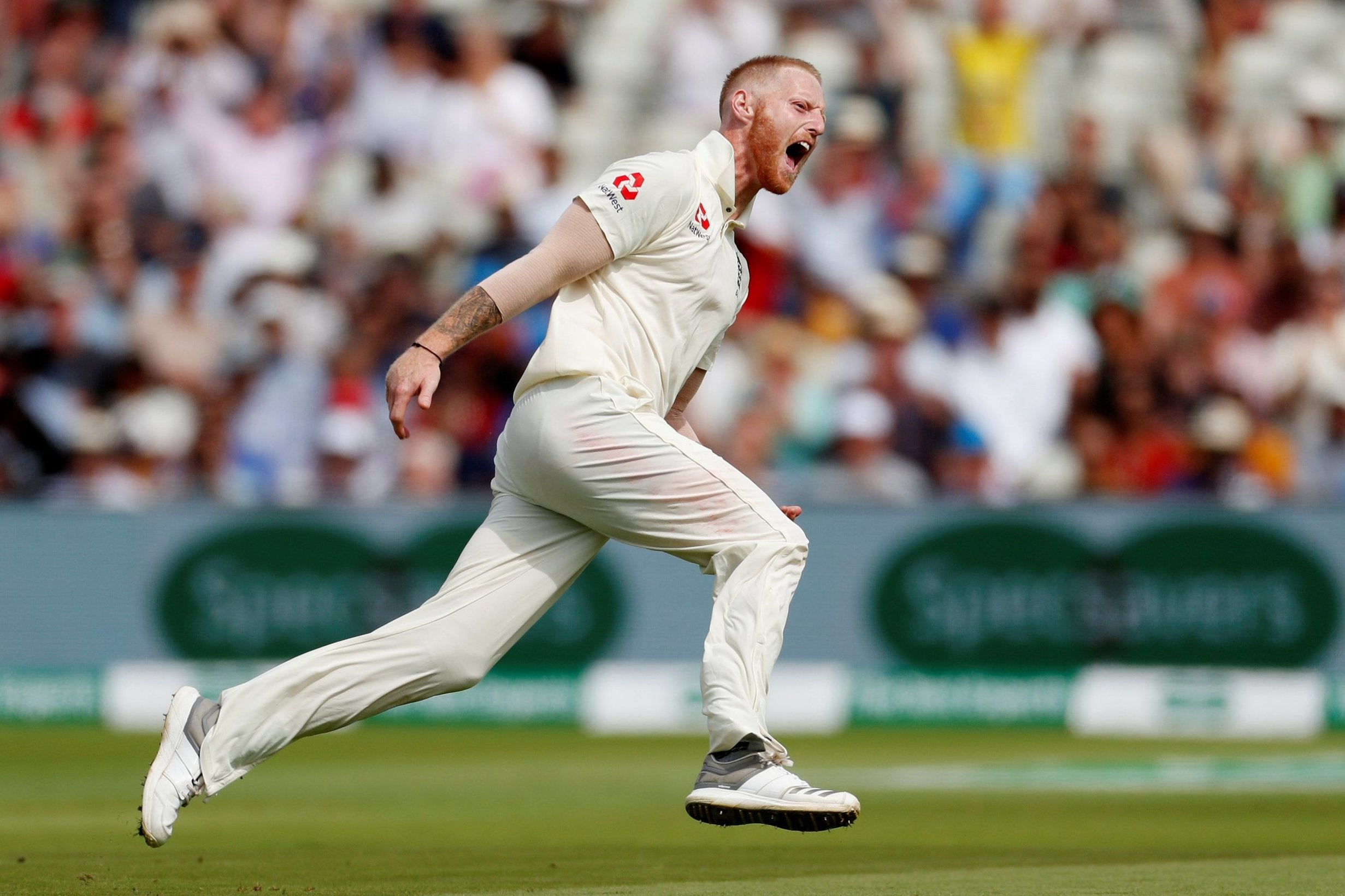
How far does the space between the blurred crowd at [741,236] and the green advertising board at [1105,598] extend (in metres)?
0.35

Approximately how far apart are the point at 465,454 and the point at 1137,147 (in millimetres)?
5758

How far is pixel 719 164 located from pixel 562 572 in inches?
47.1

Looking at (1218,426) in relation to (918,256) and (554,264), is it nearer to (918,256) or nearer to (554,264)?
(918,256)

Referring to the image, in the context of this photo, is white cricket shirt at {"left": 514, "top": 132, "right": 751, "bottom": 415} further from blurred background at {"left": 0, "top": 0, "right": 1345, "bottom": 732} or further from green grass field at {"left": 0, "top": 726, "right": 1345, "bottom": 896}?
blurred background at {"left": 0, "top": 0, "right": 1345, "bottom": 732}

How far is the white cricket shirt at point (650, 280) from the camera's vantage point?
5371 millimetres

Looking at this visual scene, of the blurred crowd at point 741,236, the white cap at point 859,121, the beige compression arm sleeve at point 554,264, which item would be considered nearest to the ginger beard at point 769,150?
the beige compression arm sleeve at point 554,264

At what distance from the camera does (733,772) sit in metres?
5.21

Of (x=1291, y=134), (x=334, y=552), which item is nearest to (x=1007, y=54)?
(x=1291, y=134)

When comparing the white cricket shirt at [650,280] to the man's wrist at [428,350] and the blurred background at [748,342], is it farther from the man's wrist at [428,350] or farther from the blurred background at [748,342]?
the blurred background at [748,342]

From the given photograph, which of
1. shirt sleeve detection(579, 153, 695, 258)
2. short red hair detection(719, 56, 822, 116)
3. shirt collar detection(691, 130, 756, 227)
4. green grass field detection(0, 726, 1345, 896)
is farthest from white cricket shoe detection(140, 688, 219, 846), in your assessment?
short red hair detection(719, 56, 822, 116)

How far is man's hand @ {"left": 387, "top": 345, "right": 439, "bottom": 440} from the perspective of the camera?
16.4 ft

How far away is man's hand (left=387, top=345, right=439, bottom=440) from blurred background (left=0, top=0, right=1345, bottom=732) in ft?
23.0

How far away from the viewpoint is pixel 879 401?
1237 centimetres

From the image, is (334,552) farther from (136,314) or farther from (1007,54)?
(1007,54)
